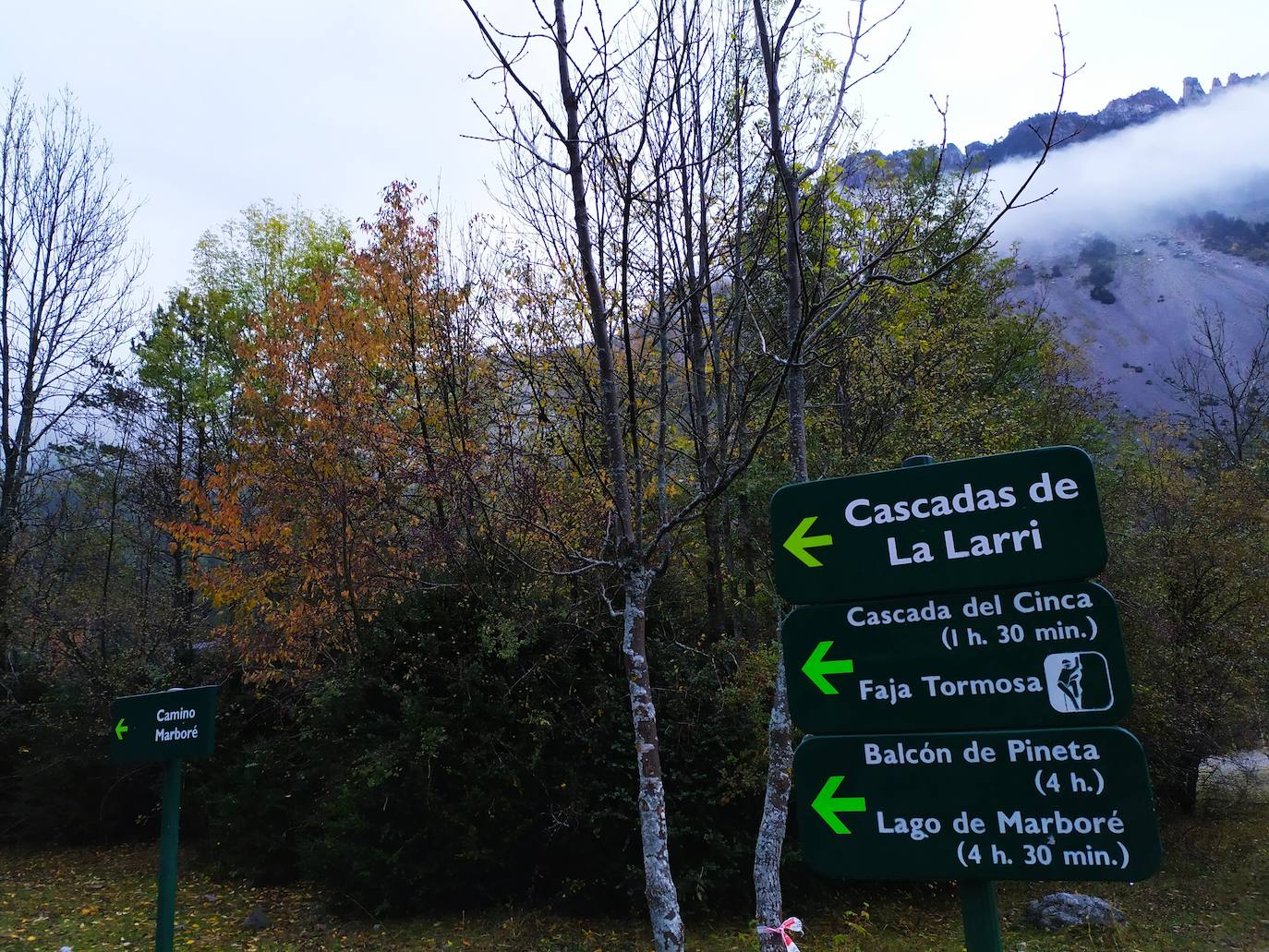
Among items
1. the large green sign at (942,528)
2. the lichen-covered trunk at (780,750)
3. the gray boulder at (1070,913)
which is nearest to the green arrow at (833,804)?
the large green sign at (942,528)

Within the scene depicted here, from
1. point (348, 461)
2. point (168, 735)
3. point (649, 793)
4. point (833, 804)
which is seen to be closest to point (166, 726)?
point (168, 735)

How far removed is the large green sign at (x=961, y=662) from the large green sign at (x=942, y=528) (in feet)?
0.15

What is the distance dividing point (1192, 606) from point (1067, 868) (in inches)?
567

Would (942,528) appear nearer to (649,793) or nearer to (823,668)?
(823,668)

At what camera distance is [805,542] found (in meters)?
2.11

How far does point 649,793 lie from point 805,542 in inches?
136

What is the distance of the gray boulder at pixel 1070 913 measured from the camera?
367 inches

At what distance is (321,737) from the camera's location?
9.43 m

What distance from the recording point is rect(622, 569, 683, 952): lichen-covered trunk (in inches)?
193

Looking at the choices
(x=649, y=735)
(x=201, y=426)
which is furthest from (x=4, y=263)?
(x=649, y=735)

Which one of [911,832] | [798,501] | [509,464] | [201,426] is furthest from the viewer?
[201,426]

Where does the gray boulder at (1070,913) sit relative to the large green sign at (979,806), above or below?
below

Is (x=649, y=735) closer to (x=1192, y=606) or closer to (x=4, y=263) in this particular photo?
(x=1192, y=606)

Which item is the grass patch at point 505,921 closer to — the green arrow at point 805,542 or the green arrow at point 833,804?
the green arrow at point 833,804
